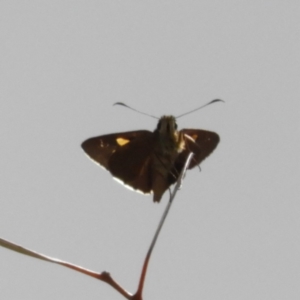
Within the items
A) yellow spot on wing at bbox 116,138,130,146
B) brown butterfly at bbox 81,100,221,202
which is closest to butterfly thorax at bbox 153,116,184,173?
brown butterfly at bbox 81,100,221,202

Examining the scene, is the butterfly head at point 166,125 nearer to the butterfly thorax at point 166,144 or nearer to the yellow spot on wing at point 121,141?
the butterfly thorax at point 166,144

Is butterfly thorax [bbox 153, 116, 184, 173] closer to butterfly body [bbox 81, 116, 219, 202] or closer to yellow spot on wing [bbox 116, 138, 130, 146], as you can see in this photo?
butterfly body [bbox 81, 116, 219, 202]

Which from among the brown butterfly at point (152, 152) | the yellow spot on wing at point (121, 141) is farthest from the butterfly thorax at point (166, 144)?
the yellow spot on wing at point (121, 141)

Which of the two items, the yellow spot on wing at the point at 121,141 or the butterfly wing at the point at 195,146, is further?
the yellow spot on wing at the point at 121,141

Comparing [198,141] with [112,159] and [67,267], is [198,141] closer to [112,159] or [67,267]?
[112,159]

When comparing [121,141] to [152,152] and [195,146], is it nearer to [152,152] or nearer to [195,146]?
[152,152]

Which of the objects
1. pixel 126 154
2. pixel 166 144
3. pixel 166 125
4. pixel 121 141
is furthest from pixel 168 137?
pixel 121 141

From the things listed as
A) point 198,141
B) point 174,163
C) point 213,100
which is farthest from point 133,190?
point 213,100

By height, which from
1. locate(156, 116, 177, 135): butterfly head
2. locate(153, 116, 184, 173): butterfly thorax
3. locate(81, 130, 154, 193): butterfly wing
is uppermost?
locate(156, 116, 177, 135): butterfly head
